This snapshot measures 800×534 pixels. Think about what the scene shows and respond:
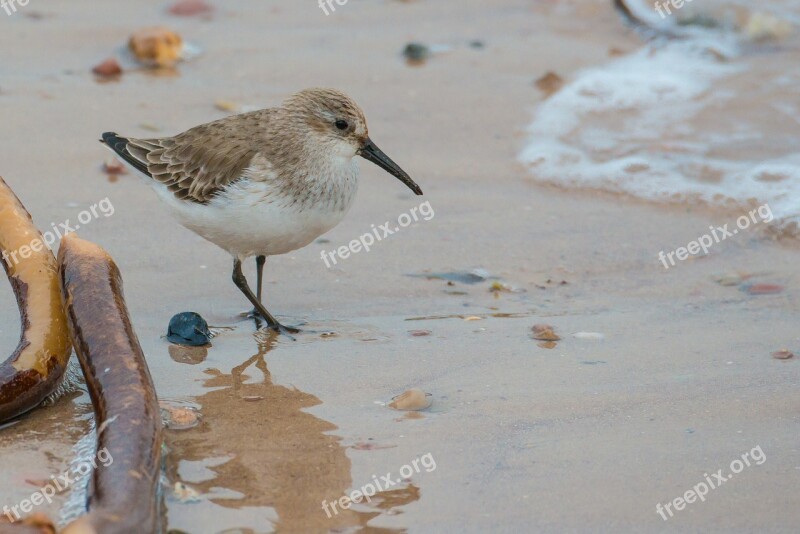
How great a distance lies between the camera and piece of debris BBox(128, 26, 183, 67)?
27.3 feet

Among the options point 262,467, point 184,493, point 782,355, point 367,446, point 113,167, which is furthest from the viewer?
point 113,167

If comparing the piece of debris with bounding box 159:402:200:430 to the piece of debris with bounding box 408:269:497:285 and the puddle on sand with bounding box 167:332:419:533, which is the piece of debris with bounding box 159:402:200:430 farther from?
the piece of debris with bounding box 408:269:497:285

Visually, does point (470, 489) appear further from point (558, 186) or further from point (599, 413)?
point (558, 186)

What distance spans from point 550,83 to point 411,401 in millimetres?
→ 4525

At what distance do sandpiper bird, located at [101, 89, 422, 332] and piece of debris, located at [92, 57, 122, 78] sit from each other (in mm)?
2627

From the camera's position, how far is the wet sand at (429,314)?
12.6 ft

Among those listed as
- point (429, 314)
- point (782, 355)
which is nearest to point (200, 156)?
point (429, 314)

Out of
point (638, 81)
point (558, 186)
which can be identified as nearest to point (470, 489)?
point (558, 186)

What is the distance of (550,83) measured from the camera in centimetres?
839

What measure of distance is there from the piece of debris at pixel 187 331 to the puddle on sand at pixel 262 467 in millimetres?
365

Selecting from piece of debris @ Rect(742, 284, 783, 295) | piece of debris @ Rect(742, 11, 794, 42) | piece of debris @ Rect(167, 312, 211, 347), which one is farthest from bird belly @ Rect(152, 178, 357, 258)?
piece of debris @ Rect(742, 11, 794, 42)

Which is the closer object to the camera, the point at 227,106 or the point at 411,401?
the point at 411,401

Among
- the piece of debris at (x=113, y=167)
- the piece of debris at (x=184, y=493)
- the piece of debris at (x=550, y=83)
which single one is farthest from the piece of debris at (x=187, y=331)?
the piece of debris at (x=550, y=83)

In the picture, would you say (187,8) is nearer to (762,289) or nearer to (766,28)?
Answer: (766,28)
